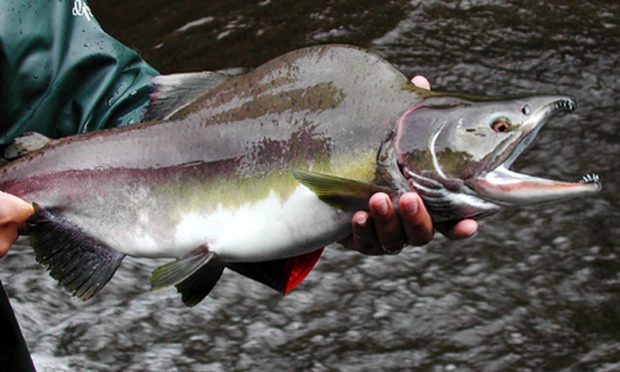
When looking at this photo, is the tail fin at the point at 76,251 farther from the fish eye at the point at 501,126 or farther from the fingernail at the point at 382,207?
the fish eye at the point at 501,126

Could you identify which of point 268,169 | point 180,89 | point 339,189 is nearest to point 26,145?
point 180,89

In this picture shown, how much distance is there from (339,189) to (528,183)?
14.3 inches

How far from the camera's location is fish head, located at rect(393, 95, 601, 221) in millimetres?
2088

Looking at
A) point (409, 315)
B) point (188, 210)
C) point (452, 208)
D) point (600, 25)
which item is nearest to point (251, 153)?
point (188, 210)

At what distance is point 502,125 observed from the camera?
2.09 metres

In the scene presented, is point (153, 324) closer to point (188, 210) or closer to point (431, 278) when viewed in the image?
point (431, 278)

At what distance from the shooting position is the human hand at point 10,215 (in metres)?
2.32

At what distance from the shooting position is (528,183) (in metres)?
2.04

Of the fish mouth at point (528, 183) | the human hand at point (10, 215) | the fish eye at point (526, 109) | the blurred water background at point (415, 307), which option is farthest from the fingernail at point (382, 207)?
the blurred water background at point (415, 307)

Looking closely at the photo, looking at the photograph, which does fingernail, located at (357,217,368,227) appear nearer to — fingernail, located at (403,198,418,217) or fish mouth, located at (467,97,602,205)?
fingernail, located at (403,198,418,217)

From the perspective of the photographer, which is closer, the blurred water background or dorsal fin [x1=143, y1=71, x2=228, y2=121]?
dorsal fin [x1=143, y1=71, x2=228, y2=121]

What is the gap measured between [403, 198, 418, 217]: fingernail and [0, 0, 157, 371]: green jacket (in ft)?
3.15

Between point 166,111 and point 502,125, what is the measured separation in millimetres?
763

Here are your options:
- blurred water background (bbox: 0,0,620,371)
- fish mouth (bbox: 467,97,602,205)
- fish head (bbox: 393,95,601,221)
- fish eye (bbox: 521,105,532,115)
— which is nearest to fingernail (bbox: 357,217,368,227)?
fish head (bbox: 393,95,601,221)
